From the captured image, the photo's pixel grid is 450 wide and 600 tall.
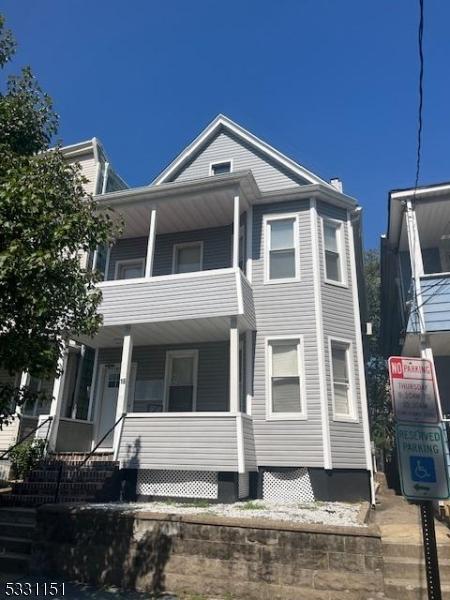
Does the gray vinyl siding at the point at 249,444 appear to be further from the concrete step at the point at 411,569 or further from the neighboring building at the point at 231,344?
the concrete step at the point at 411,569

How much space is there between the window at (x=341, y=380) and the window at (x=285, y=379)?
2.80 ft

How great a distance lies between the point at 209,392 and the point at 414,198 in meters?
7.14

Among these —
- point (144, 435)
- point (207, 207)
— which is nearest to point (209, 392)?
point (144, 435)

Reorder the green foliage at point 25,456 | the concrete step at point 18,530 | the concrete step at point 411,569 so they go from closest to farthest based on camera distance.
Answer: the concrete step at point 411,569 → the concrete step at point 18,530 → the green foliage at point 25,456

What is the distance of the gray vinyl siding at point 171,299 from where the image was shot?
1071cm

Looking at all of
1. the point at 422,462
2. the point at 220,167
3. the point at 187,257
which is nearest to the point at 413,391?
the point at 422,462

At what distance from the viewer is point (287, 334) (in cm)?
1145

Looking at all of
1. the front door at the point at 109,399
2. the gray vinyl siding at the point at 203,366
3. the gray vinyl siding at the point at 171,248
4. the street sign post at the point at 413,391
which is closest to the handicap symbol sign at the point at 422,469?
the street sign post at the point at 413,391

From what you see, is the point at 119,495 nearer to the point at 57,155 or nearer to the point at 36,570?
the point at 36,570

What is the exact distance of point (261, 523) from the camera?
6.25 m

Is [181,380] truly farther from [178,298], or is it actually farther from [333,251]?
[333,251]

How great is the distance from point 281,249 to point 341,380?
384 cm

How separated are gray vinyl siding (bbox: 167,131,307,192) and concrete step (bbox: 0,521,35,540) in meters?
10.3

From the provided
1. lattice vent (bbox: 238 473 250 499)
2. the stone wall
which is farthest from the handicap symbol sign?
lattice vent (bbox: 238 473 250 499)
